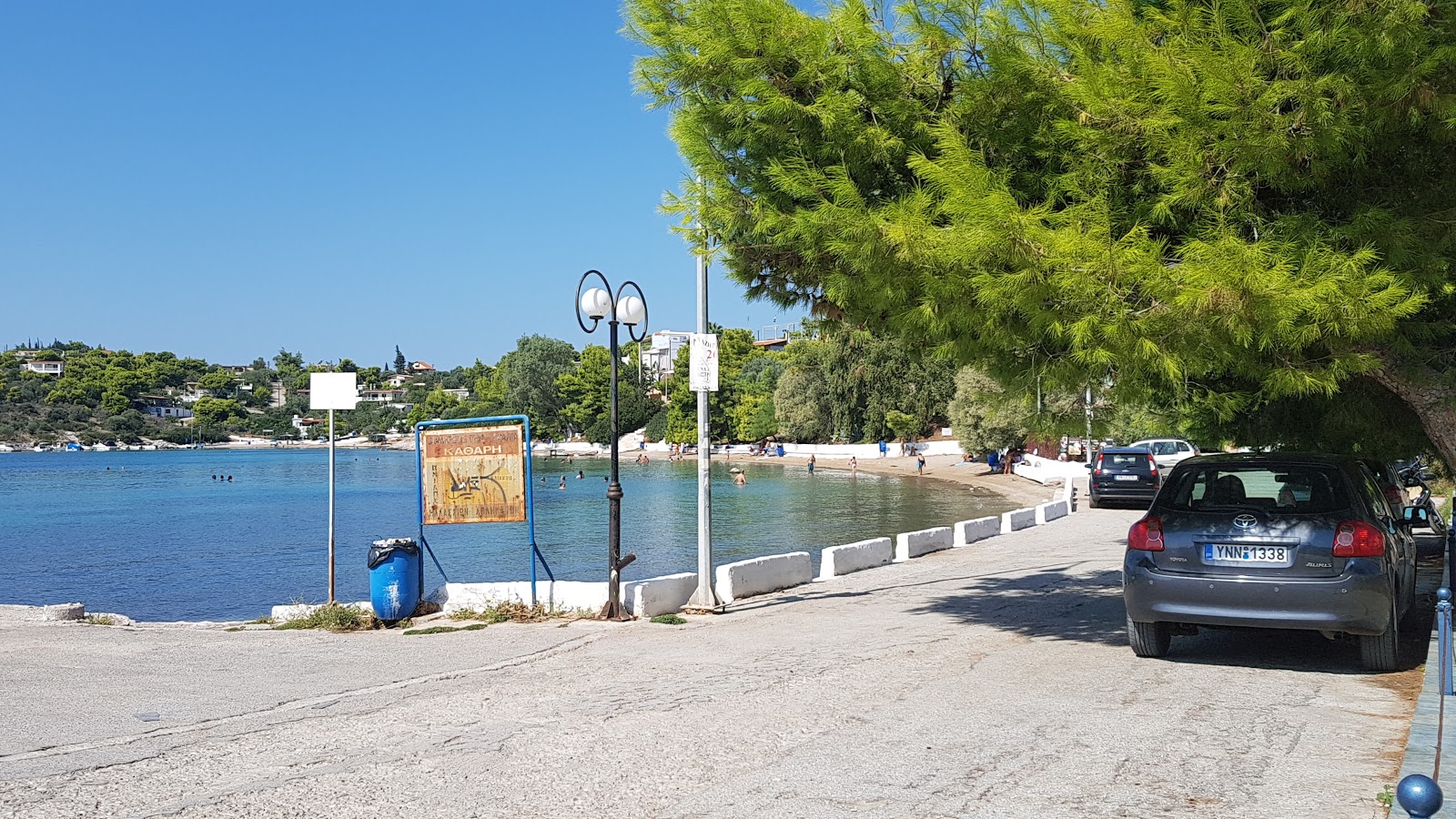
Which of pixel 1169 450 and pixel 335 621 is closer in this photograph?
pixel 335 621

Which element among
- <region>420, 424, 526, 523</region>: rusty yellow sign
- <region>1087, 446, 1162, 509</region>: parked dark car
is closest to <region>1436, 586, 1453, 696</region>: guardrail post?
<region>420, 424, 526, 523</region>: rusty yellow sign

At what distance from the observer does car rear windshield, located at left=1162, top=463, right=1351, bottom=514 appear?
26.1 ft

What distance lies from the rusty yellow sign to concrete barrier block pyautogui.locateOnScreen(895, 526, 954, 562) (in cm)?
760

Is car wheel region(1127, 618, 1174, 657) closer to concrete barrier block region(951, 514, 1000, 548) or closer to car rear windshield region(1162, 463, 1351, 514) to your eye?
car rear windshield region(1162, 463, 1351, 514)

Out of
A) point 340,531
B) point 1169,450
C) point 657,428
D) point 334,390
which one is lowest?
point 340,531

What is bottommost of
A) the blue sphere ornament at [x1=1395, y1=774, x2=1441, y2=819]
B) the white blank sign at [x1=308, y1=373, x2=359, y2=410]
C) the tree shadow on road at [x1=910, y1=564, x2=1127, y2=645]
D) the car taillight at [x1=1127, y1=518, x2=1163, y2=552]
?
the tree shadow on road at [x1=910, y1=564, x2=1127, y2=645]

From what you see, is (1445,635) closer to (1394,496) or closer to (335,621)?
(1394,496)

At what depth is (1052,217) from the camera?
7.38m

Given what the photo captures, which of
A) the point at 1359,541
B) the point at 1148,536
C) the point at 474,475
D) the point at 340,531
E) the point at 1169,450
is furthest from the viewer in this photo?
the point at 340,531

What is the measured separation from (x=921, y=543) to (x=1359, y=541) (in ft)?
38.1

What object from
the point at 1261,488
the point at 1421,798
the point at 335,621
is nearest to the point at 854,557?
the point at 335,621

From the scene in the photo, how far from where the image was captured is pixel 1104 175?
7.74m

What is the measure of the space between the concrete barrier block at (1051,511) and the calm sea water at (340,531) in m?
5.63

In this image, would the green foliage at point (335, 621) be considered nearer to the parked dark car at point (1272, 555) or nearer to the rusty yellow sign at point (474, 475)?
the rusty yellow sign at point (474, 475)
